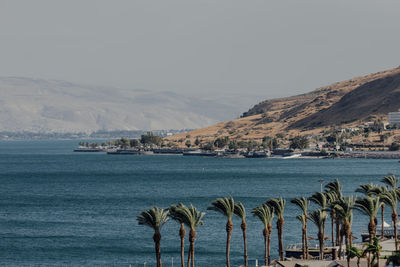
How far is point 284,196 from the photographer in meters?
154

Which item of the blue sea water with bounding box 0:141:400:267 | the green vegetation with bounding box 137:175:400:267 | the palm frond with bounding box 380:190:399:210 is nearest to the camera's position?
the green vegetation with bounding box 137:175:400:267

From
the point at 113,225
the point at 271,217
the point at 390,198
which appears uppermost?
the point at 390,198

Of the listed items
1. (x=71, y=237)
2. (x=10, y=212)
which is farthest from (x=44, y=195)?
(x=71, y=237)

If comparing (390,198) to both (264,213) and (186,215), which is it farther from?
(186,215)

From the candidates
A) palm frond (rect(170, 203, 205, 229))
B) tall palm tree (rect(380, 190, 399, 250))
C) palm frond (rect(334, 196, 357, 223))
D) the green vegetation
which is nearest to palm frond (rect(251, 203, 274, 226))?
the green vegetation

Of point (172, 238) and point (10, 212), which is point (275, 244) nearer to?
point (172, 238)

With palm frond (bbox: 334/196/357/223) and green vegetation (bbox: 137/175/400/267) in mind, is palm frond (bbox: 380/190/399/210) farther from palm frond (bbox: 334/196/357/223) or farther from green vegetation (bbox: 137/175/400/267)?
palm frond (bbox: 334/196/357/223)

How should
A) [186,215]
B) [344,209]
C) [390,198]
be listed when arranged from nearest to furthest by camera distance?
1. [186,215]
2. [344,209]
3. [390,198]

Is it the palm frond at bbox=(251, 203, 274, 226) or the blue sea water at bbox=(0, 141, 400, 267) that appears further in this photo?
the blue sea water at bbox=(0, 141, 400, 267)

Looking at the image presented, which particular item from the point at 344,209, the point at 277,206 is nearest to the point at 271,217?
the point at 277,206

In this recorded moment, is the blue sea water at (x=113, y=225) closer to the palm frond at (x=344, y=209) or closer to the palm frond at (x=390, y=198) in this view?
the palm frond at (x=390, y=198)

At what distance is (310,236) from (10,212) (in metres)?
56.5

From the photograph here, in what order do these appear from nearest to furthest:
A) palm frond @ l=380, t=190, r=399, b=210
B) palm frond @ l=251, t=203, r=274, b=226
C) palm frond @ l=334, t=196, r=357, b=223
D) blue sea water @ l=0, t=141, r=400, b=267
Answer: palm frond @ l=334, t=196, r=357, b=223 < palm frond @ l=251, t=203, r=274, b=226 < palm frond @ l=380, t=190, r=399, b=210 < blue sea water @ l=0, t=141, r=400, b=267

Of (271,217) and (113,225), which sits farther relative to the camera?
(113,225)
